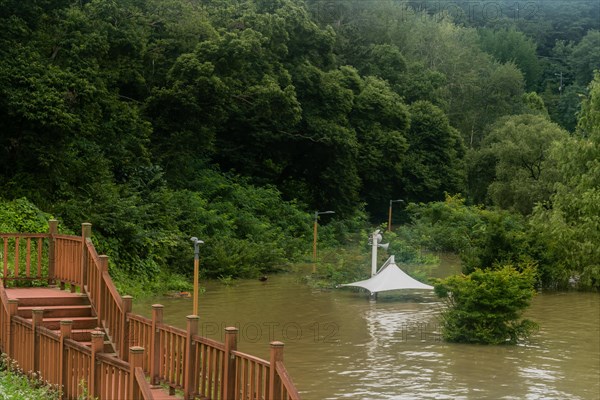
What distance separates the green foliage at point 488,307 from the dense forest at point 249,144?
29.7 feet

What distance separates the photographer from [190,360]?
10227 mm

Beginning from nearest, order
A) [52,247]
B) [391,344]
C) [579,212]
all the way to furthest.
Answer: [52,247]
[391,344]
[579,212]

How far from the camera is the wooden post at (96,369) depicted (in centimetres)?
967

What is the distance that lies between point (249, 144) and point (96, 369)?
37419mm

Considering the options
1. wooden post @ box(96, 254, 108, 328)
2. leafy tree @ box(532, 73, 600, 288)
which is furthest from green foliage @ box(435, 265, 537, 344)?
wooden post @ box(96, 254, 108, 328)

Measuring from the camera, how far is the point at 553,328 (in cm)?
2620

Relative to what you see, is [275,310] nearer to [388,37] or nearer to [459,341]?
[459,341]

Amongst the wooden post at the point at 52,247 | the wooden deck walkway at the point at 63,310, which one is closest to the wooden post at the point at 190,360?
the wooden deck walkway at the point at 63,310

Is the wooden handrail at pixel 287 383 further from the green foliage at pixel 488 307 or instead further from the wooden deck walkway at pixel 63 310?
the green foliage at pixel 488 307

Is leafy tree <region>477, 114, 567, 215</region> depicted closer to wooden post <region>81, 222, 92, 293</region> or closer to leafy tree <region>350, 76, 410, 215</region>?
leafy tree <region>350, 76, 410, 215</region>

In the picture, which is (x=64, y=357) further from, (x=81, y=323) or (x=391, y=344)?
(x=391, y=344)

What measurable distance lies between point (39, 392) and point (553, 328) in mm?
18594

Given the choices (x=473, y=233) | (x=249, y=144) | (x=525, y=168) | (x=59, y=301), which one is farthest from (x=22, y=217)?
(x=525, y=168)

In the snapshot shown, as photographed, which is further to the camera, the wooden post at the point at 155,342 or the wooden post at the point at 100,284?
the wooden post at the point at 100,284
